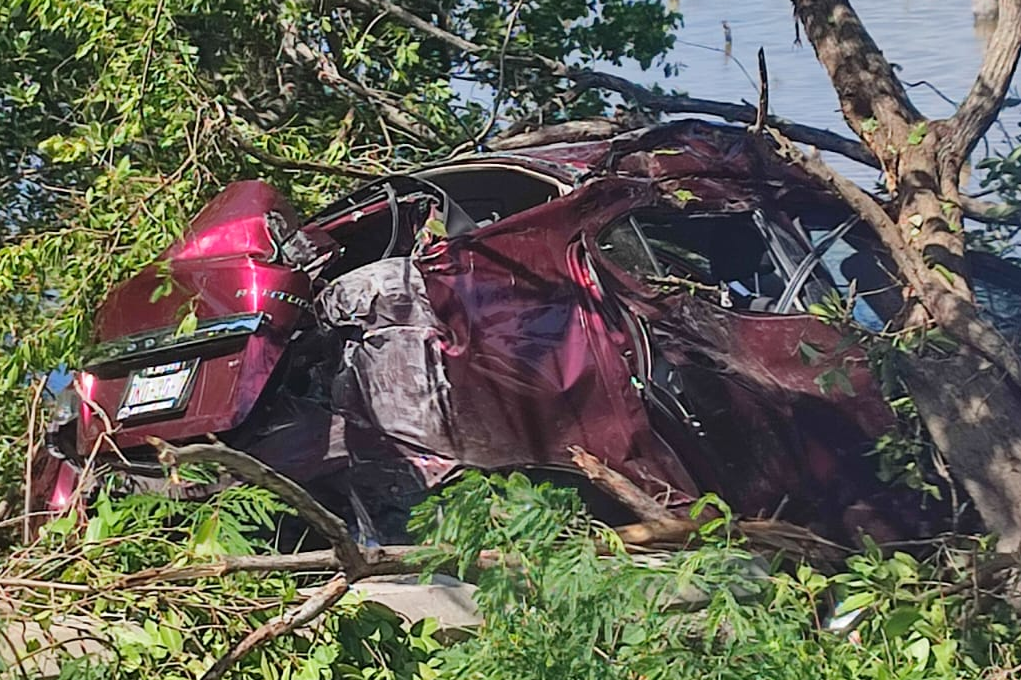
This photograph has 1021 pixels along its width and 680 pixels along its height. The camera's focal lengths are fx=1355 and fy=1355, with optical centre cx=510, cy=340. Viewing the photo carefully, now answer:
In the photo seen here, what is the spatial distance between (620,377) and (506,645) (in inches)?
59.9

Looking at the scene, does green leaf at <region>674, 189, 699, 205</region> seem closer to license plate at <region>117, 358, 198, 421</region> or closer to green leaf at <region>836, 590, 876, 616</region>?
green leaf at <region>836, 590, 876, 616</region>

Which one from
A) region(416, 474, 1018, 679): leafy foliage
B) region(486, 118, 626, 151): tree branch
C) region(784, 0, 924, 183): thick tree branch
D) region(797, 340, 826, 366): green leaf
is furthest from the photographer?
region(486, 118, 626, 151): tree branch

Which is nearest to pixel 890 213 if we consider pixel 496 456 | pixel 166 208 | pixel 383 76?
pixel 496 456

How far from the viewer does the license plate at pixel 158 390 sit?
4164 mm

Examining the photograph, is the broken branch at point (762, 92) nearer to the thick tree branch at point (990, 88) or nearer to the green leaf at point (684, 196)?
the green leaf at point (684, 196)

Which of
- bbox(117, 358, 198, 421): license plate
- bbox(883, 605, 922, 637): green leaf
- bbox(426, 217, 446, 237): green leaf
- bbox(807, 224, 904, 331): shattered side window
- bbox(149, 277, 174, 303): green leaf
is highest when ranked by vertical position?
bbox(426, 217, 446, 237): green leaf

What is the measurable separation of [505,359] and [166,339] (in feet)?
3.53

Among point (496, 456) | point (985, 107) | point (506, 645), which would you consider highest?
point (985, 107)

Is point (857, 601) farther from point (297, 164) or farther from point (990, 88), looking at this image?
point (297, 164)

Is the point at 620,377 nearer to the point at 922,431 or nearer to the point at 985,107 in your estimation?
the point at 922,431

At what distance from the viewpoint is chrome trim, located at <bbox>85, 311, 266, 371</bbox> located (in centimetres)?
414

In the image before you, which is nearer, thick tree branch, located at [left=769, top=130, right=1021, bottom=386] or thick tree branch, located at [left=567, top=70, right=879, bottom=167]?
thick tree branch, located at [left=769, top=130, right=1021, bottom=386]

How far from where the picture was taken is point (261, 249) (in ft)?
14.1

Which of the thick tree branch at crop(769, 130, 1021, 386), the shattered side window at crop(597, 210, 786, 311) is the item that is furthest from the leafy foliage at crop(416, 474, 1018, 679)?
the shattered side window at crop(597, 210, 786, 311)
